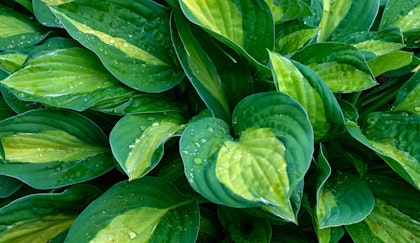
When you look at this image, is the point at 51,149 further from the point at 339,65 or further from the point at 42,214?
the point at 339,65

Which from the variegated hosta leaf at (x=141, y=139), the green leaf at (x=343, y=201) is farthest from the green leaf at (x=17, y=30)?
the green leaf at (x=343, y=201)

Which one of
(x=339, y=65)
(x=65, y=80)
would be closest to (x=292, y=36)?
(x=339, y=65)

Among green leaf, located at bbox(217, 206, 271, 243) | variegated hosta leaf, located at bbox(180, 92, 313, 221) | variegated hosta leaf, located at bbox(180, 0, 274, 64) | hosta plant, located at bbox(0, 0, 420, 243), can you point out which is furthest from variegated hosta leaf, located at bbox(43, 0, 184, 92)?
green leaf, located at bbox(217, 206, 271, 243)

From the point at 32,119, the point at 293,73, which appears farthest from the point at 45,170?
the point at 293,73

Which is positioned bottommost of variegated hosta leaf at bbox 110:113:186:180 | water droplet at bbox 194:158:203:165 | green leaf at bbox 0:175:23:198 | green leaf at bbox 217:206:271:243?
green leaf at bbox 217:206:271:243

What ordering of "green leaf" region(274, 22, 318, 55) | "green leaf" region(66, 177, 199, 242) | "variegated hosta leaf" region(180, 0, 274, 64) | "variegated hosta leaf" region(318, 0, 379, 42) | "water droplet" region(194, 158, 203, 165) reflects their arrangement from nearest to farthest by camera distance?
"water droplet" region(194, 158, 203, 165) → "green leaf" region(66, 177, 199, 242) → "variegated hosta leaf" region(180, 0, 274, 64) → "green leaf" region(274, 22, 318, 55) → "variegated hosta leaf" region(318, 0, 379, 42)

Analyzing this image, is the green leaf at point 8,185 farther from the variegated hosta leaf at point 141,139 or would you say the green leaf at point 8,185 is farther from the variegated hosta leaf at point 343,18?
the variegated hosta leaf at point 343,18

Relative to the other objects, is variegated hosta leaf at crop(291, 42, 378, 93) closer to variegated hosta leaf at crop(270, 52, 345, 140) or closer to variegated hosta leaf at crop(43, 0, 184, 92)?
variegated hosta leaf at crop(270, 52, 345, 140)
